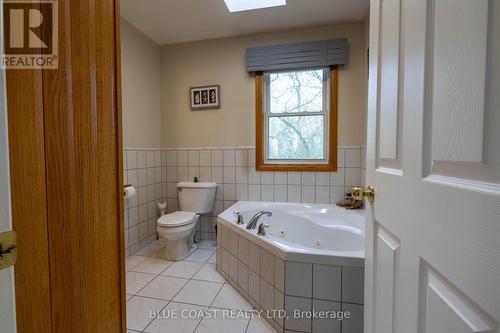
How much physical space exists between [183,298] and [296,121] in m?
2.10

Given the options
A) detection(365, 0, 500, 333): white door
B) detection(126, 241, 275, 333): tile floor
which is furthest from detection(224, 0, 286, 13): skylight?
detection(126, 241, 275, 333): tile floor

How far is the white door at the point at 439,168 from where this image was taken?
0.36 m

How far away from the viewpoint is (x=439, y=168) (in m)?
0.47

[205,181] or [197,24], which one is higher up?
[197,24]

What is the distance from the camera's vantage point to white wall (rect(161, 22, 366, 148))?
8.00ft

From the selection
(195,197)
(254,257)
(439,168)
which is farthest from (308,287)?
(195,197)

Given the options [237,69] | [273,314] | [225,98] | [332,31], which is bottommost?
[273,314]

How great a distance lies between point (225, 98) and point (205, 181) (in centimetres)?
106

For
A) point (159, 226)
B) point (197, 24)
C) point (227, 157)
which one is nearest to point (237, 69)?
point (197, 24)

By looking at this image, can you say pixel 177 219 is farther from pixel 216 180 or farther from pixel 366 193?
pixel 366 193

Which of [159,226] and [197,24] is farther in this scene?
[197,24]

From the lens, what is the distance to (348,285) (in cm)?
127

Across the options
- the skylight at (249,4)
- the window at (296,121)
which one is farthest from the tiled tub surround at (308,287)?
the skylight at (249,4)

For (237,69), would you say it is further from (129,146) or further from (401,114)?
(401,114)
